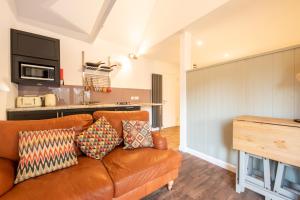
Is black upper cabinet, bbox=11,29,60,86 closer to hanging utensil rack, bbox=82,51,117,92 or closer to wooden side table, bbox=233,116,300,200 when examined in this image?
hanging utensil rack, bbox=82,51,117,92

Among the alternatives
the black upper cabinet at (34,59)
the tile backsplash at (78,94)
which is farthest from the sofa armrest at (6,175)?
the tile backsplash at (78,94)

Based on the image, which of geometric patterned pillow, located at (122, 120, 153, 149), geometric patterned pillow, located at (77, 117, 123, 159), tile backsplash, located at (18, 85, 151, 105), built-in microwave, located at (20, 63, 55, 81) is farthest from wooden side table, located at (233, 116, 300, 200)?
built-in microwave, located at (20, 63, 55, 81)

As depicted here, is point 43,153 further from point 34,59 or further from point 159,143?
point 34,59

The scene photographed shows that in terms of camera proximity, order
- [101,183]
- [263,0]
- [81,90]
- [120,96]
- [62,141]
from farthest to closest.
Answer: [120,96] → [81,90] → [263,0] → [62,141] → [101,183]

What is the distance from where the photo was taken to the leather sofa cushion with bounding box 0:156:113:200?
37.6 inches

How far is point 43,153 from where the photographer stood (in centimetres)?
122

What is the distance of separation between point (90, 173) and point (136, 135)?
700 mm

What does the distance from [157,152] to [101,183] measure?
2.29ft

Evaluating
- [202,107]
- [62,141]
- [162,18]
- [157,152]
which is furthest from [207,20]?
[62,141]

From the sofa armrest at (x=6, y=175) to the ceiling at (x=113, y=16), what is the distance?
2.34 meters

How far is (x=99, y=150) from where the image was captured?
61.2 inches

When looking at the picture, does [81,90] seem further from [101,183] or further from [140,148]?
[101,183]

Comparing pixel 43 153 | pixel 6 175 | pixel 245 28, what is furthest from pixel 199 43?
pixel 6 175

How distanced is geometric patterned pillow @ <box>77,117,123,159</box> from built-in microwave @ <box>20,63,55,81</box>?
1.51 meters
